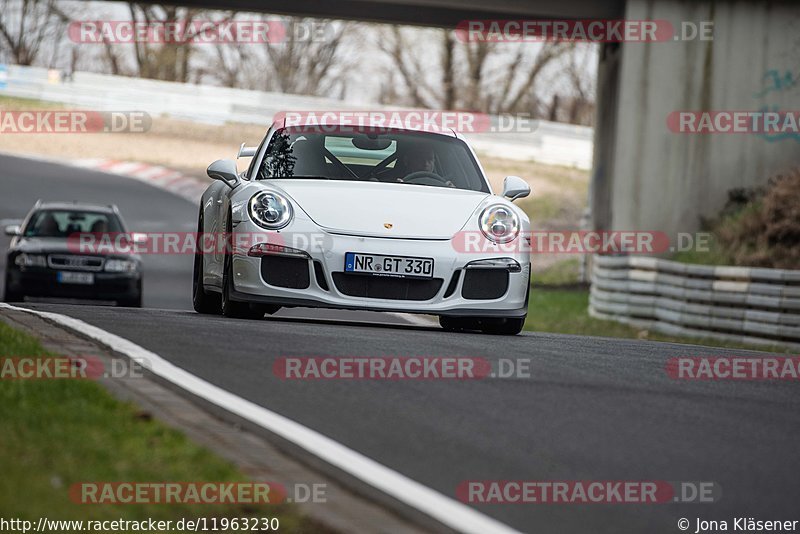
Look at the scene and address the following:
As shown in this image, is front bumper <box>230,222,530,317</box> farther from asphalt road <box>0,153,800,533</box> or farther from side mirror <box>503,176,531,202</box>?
side mirror <box>503,176,531,202</box>

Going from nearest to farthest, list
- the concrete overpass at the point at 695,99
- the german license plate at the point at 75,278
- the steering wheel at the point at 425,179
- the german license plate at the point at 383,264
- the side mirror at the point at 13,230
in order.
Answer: the german license plate at the point at 383,264 → the steering wheel at the point at 425,179 → the side mirror at the point at 13,230 → the german license plate at the point at 75,278 → the concrete overpass at the point at 695,99

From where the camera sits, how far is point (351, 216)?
9055 mm

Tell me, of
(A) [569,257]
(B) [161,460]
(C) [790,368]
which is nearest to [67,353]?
(B) [161,460]

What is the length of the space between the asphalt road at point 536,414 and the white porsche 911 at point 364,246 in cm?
25

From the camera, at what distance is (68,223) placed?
17.6 m

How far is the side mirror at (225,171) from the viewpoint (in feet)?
32.1

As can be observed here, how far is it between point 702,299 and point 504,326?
326 inches

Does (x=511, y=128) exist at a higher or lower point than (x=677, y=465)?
higher

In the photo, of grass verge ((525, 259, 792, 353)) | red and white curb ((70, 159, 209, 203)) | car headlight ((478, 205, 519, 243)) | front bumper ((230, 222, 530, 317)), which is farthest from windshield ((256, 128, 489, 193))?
red and white curb ((70, 159, 209, 203))

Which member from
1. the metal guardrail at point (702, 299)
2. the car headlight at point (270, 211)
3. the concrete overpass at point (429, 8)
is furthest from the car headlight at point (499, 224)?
the concrete overpass at point (429, 8)

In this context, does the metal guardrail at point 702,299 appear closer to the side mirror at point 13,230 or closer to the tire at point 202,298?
the tire at point 202,298

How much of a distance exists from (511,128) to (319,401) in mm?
39603

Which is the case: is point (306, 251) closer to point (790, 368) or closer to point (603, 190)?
point (790, 368)

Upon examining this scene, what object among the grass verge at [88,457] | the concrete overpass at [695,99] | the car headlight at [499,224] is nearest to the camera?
the grass verge at [88,457]
